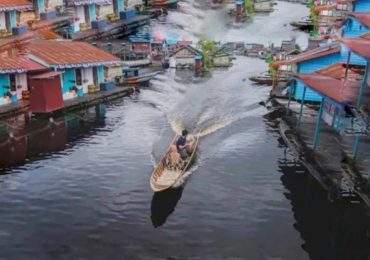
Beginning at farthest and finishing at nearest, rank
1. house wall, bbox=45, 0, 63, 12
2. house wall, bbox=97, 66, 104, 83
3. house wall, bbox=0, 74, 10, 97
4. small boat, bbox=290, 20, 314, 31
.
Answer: small boat, bbox=290, 20, 314, 31 → house wall, bbox=45, 0, 63, 12 → house wall, bbox=97, 66, 104, 83 → house wall, bbox=0, 74, 10, 97

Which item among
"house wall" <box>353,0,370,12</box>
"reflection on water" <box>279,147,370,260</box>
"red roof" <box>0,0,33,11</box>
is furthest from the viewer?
"red roof" <box>0,0,33,11</box>

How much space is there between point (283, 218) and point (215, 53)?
41.4 meters

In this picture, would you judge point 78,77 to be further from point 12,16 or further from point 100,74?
point 12,16

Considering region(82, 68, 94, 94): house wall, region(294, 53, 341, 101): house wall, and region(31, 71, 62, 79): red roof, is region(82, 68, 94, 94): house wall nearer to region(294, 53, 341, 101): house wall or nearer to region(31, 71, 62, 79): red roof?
region(31, 71, 62, 79): red roof

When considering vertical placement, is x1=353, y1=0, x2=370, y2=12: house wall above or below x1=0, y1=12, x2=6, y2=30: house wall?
above

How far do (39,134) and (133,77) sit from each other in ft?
61.3

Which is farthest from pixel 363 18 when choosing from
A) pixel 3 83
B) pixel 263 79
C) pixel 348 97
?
pixel 3 83

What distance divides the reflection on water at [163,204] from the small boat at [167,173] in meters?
0.47

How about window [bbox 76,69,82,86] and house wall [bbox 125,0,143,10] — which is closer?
window [bbox 76,69,82,86]

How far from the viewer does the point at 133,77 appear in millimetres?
60875

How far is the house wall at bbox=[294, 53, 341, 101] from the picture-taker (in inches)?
1951

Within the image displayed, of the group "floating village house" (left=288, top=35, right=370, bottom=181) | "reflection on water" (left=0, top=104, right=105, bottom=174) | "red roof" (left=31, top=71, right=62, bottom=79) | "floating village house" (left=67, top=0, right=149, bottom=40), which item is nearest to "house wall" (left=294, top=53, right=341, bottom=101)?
"floating village house" (left=288, top=35, right=370, bottom=181)

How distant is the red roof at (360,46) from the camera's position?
31.2 metres

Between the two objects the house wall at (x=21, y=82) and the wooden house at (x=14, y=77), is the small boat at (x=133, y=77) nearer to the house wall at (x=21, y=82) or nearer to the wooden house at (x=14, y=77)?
the wooden house at (x=14, y=77)
